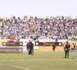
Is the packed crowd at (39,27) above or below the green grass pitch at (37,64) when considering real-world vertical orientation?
above

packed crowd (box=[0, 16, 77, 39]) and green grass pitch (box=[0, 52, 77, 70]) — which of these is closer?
green grass pitch (box=[0, 52, 77, 70])

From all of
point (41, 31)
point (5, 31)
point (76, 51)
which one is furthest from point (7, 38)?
point (76, 51)

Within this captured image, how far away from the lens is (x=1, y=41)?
59.6m

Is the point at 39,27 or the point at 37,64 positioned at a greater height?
the point at 39,27

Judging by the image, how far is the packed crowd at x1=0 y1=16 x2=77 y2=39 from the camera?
221ft

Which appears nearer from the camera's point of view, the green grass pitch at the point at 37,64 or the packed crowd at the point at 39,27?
the green grass pitch at the point at 37,64

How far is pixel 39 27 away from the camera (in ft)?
234

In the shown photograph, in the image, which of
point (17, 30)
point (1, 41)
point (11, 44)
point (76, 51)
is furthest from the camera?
point (17, 30)

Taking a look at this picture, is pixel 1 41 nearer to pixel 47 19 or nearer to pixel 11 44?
pixel 11 44

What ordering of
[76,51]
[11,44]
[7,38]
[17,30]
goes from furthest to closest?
[17,30] < [7,38] < [11,44] < [76,51]

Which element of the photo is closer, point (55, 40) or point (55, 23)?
point (55, 40)

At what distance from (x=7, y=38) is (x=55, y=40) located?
862 cm

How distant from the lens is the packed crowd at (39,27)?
67.4 metres

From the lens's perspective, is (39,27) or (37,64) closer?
(37,64)
